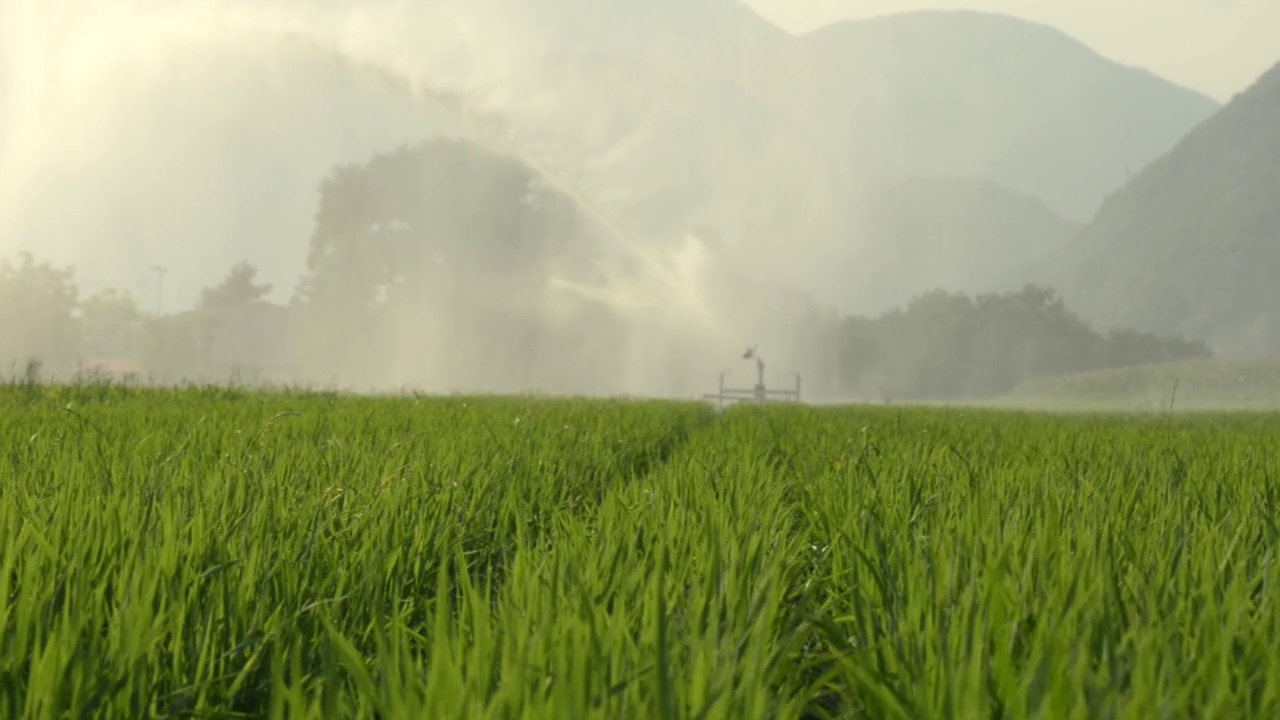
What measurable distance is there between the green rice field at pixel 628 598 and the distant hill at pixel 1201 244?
135 metres

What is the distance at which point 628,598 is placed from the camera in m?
1.96

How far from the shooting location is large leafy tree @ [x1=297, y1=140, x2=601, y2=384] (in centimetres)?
5391

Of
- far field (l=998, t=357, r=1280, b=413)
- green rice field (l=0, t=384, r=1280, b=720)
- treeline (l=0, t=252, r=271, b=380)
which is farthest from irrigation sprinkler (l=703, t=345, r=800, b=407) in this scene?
treeline (l=0, t=252, r=271, b=380)

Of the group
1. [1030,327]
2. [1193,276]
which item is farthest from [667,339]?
[1193,276]

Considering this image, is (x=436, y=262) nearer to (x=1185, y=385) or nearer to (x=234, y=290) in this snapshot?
(x=234, y=290)

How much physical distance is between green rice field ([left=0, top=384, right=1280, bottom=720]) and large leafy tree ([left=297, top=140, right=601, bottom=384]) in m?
50.3

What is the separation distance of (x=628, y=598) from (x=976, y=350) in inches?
2971

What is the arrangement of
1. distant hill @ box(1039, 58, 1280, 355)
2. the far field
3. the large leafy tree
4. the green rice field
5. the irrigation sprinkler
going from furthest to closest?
1. distant hill @ box(1039, 58, 1280, 355)
2. the large leafy tree
3. the far field
4. the irrigation sprinkler
5. the green rice field

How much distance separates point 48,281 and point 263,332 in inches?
591

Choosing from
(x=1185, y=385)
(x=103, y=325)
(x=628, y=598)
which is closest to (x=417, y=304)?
(x=103, y=325)

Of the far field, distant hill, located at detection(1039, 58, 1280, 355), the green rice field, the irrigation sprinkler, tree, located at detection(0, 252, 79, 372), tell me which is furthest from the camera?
distant hill, located at detection(1039, 58, 1280, 355)

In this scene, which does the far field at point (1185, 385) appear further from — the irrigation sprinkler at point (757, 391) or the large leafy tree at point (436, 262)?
the large leafy tree at point (436, 262)

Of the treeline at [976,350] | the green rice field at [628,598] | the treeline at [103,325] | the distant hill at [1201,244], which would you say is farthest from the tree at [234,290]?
the distant hill at [1201,244]

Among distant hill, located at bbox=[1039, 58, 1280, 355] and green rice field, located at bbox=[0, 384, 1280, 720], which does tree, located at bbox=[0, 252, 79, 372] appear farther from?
distant hill, located at bbox=[1039, 58, 1280, 355]
